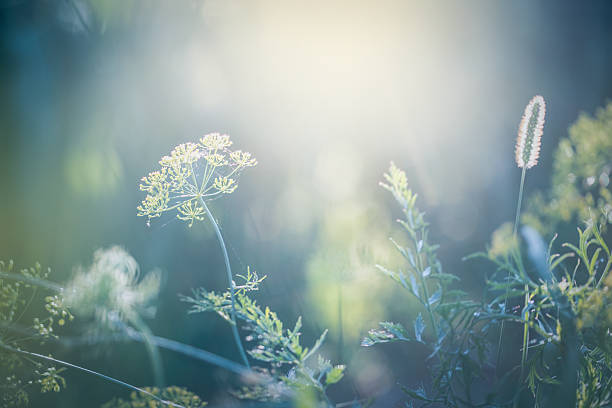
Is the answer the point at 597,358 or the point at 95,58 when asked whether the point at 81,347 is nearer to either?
the point at 597,358

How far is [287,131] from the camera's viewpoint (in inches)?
31.8

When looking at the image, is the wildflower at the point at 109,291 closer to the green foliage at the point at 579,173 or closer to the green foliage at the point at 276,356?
the green foliage at the point at 276,356

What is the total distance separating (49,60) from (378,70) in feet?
2.71

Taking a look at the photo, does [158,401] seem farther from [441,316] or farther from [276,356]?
[441,316]

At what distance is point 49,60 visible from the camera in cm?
98

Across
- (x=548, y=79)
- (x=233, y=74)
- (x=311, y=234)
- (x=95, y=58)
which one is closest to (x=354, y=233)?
(x=311, y=234)

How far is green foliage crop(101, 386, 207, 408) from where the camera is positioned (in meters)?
0.38

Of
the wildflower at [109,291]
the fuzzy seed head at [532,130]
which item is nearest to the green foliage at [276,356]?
the wildflower at [109,291]

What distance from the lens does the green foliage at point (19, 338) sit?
14.4 inches

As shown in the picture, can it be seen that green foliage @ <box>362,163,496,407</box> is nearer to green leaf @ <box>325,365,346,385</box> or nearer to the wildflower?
green leaf @ <box>325,365,346,385</box>

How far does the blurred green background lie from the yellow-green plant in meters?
0.07

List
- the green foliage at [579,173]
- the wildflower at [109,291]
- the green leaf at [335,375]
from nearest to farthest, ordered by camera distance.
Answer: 1. the green leaf at [335,375]
2. the wildflower at [109,291]
3. the green foliage at [579,173]

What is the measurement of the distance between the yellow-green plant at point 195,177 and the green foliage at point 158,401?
0.07 m

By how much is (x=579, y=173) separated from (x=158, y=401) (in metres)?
0.69
